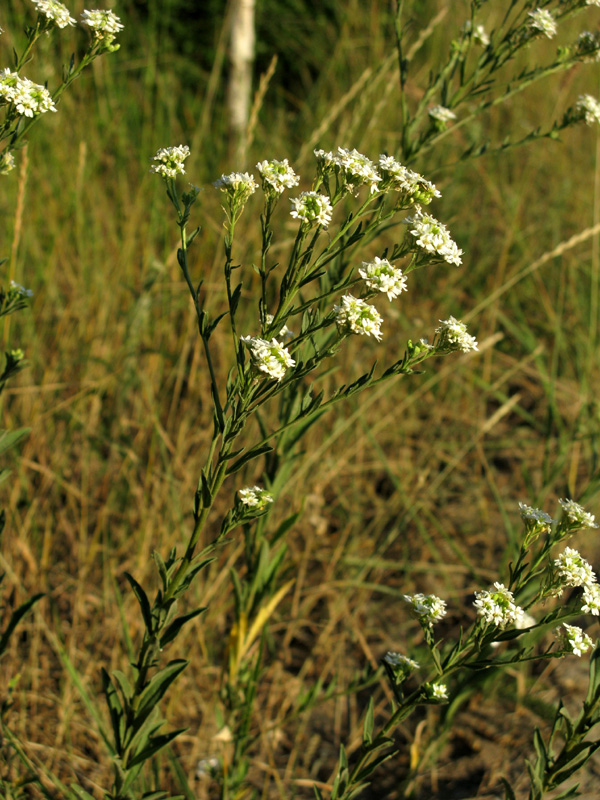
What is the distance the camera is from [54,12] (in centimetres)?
127

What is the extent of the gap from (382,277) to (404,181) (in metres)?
0.20

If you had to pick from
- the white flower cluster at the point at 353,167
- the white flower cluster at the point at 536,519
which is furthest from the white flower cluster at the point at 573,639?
the white flower cluster at the point at 353,167

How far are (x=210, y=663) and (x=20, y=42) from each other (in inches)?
134

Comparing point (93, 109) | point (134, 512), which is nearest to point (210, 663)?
point (134, 512)

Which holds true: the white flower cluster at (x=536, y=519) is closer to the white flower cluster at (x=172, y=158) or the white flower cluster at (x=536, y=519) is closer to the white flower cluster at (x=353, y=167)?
the white flower cluster at (x=353, y=167)

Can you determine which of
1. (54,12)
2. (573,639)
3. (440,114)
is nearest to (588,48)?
(440,114)

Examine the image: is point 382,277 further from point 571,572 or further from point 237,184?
point 571,572

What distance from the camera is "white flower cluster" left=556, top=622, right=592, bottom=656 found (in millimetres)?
1225

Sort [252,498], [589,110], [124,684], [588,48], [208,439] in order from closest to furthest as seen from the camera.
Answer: [252,498] < [124,684] < [589,110] < [588,48] < [208,439]

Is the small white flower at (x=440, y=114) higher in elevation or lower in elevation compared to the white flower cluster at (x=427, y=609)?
higher

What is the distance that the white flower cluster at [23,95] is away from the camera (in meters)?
1.18

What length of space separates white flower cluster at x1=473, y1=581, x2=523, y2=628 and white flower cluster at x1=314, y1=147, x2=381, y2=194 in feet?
2.28

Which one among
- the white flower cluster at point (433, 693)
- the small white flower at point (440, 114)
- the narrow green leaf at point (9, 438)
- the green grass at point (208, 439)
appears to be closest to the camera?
the white flower cluster at point (433, 693)

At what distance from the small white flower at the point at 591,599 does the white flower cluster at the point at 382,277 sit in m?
0.60
